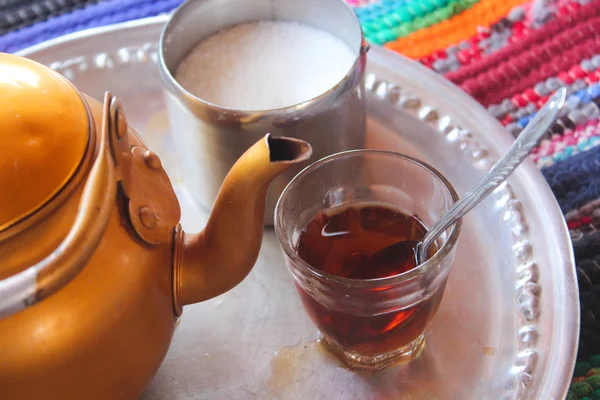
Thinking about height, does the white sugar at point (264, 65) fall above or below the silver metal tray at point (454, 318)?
above

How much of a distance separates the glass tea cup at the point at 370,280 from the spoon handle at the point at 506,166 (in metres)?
0.01

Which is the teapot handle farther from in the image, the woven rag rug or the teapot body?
the woven rag rug

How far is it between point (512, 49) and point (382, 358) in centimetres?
A: 44

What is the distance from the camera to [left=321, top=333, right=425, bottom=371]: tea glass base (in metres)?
0.56

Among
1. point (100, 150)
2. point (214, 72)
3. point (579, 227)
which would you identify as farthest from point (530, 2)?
point (100, 150)

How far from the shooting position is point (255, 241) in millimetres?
481

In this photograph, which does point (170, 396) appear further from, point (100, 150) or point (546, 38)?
point (546, 38)

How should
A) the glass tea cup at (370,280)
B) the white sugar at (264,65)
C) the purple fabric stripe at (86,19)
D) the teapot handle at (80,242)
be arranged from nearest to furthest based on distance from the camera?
the teapot handle at (80,242)
the glass tea cup at (370,280)
the white sugar at (264,65)
the purple fabric stripe at (86,19)

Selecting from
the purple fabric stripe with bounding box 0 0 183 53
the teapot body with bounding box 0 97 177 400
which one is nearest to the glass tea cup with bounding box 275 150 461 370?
the teapot body with bounding box 0 97 177 400

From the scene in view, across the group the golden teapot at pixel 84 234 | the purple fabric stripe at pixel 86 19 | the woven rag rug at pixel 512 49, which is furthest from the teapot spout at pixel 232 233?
the purple fabric stripe at pixel 86 19

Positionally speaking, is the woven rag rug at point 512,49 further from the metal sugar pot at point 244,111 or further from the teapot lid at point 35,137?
the teapot lid at point 35,137

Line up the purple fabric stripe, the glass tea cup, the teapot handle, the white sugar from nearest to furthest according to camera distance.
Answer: the teapot handle → the glass tea cup → the white sugar → the purple fabric stripe

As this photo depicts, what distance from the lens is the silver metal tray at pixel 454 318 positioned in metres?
0.55

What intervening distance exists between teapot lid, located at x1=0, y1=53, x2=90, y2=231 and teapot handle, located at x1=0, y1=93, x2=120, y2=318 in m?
0.02
